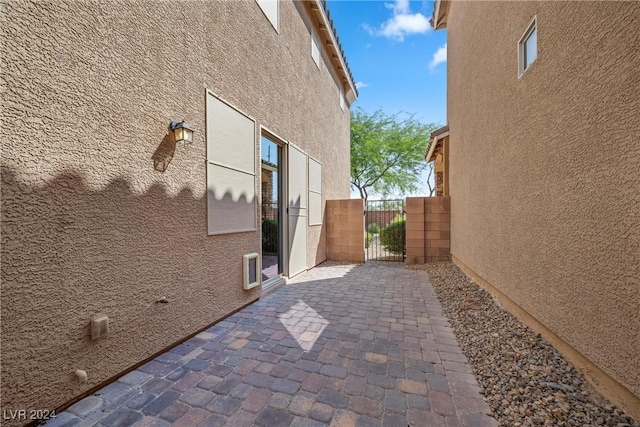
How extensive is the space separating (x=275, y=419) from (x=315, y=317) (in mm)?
2079

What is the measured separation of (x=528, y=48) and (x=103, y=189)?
519cm

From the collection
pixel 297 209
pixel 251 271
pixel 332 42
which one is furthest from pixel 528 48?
pixel 332 42

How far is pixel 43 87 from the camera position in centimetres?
200

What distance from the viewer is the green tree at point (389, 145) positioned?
65.3 feet

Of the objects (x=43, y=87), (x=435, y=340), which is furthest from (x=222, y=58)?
(x=435, y=340)

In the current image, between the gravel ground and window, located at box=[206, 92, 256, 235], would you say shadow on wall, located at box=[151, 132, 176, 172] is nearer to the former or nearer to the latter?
window, located at box=[206, 92, 256, 235]

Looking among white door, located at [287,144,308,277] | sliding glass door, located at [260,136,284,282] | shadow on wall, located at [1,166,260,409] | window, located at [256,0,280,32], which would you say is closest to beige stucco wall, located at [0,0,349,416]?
shadow on wall, located at [1,166,260,409]

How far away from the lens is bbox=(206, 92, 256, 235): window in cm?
375

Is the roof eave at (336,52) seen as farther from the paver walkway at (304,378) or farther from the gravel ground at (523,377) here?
the gravel ground at (523,377)

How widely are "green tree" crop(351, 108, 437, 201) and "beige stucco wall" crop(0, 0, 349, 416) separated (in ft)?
55.9

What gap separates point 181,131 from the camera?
3.09m

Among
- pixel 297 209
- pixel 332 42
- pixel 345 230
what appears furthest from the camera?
pixel 345 230

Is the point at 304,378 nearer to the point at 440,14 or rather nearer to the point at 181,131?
the point at 181,131

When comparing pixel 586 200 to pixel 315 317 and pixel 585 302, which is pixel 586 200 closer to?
pixel 585 302
